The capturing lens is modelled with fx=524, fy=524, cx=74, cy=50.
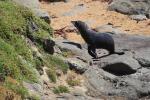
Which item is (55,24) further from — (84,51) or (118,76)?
(118,76)

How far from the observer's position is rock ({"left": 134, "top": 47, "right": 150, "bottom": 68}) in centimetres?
1703

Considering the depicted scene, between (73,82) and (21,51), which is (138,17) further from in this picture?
(21,51)

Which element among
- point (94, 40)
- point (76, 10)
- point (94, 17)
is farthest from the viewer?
point (76, 10)

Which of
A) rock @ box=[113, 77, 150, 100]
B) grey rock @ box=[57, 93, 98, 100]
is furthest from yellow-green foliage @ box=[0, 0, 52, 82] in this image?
rock @ box=[113, 77, 150, 100]

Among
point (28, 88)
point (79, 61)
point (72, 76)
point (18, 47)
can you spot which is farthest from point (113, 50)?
point (28, 88)

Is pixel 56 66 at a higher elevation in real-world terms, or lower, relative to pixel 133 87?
higher

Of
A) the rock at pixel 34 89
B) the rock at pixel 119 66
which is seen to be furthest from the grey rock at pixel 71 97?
the rock at pixel 119 66

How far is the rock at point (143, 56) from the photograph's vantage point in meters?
17.0

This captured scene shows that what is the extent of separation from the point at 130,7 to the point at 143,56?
391 inches

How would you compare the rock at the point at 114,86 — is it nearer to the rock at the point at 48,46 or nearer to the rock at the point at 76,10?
the rock at the point at 48,46

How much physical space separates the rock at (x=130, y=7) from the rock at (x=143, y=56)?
8.23 m

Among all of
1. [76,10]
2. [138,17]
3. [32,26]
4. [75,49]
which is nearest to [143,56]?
[75,49]

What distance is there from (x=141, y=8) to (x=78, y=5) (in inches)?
129

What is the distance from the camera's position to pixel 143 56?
17.5m
